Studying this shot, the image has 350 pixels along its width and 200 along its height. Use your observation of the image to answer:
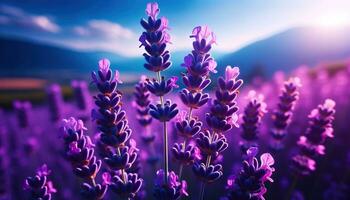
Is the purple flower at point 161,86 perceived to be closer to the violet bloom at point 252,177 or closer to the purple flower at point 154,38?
the purple flower at point 154,38

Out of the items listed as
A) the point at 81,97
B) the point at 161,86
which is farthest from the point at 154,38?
the point at 81,97

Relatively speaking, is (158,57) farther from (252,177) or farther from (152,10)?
(252,177)

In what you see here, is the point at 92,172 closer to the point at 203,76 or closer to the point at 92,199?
the point at 92,199

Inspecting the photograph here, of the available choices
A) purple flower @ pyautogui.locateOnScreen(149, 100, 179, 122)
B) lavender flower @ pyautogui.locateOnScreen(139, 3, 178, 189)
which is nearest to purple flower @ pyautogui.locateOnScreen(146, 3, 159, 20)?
lavender flower @ pyautogui.locateOnScreen(139, 3, 178, 189)

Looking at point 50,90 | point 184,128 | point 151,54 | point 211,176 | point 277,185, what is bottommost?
point 277,185

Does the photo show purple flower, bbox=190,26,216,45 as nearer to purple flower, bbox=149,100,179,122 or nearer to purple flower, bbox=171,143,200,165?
purple flower, bbox=149,100,179,122

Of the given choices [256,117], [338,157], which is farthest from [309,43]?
[256,117]
